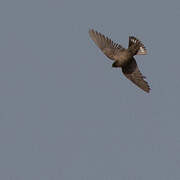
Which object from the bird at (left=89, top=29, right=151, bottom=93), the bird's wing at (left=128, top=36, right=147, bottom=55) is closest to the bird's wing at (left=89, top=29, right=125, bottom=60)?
the bird at (left=89, top=29, right=151, bottom=93)

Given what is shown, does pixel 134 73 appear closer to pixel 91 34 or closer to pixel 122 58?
pixel 122 58

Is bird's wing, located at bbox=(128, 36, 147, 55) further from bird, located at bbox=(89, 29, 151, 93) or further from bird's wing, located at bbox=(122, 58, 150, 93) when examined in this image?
bird's wing, located at bbox=(122, 58, 150, 93)

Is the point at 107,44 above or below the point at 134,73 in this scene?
above

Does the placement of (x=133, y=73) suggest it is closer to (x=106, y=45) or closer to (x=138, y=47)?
(x=138, y=47)

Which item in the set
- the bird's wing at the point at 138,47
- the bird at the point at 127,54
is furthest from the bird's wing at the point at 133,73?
the bird's wing at the point at 138,47

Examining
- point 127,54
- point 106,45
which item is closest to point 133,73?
point 127,54

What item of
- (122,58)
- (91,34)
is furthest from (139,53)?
(91,34)

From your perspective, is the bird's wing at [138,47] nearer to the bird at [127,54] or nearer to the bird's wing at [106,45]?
the bird at [127,54]

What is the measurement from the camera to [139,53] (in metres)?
15.5

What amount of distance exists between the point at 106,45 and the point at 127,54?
1150mm

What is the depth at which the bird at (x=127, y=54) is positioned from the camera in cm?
1552

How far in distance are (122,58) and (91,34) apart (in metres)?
1.97

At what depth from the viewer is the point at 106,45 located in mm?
16203

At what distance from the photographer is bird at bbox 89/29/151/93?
611 inches
